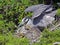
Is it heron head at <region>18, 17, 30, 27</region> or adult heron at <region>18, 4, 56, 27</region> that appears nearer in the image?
adult heron at <region>18, 4, 56, 27</region>

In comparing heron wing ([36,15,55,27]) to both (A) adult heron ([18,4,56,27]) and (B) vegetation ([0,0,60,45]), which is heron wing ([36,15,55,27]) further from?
(B) vegetation ([0,0,60,45])

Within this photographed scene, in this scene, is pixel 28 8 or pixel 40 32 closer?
pixel 40 32

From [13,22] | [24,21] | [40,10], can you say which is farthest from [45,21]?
[13,22]

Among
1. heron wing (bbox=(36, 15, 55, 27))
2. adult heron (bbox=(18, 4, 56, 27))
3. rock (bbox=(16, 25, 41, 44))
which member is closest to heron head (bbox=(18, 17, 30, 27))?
adult heron (bbox=(18, 4, 56, 27))

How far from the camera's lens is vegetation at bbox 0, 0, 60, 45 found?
5068 millimetres

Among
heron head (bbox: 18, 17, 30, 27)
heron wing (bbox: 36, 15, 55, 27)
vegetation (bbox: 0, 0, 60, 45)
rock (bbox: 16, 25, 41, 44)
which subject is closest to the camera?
vegetation (bbox: 0, 0, 60, 45)

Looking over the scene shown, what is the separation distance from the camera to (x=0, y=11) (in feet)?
21.9

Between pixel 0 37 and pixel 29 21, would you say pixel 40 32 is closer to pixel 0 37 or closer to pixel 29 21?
pixel 29 21

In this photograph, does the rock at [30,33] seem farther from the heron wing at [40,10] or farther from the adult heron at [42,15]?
the heron wing at [40,10]

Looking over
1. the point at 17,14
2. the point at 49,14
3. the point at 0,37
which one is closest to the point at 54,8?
the point at 49,14

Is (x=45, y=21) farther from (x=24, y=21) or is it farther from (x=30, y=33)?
(x=24, y=21)

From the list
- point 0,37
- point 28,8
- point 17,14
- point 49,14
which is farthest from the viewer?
point 17,14

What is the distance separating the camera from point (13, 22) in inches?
247

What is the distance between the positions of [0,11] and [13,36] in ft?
4.74
